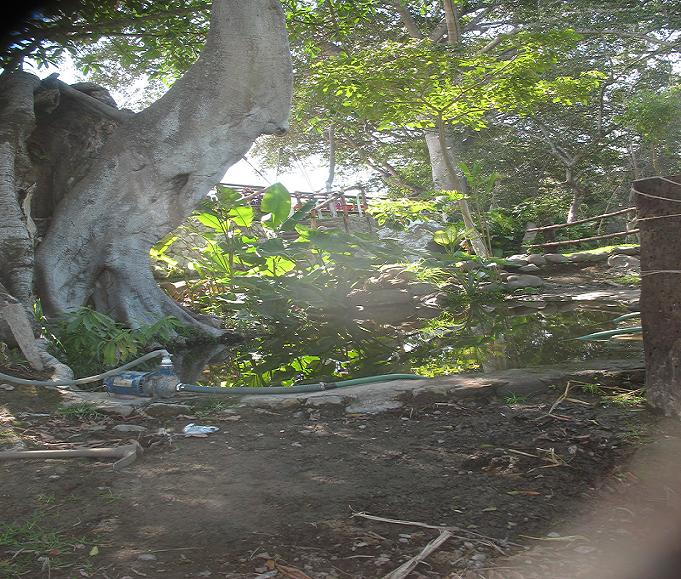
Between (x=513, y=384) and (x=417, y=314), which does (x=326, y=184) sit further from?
(x=513, y=384)

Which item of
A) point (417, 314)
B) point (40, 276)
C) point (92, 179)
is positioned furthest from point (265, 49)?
point (417, 314)

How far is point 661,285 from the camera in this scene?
2.92 metres

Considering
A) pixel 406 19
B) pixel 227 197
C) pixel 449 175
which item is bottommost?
pixel 227 197

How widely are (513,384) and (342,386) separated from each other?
1.06 m

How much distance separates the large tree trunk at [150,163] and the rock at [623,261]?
8.03m

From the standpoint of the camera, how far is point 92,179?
20.7 feet

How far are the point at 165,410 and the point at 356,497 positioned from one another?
5.38 ft

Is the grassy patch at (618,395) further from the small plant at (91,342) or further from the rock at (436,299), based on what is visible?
the rock at (436,299)

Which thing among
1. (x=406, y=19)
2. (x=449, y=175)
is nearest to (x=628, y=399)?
(x=449, y=175)

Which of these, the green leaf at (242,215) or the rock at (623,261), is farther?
the rock at (623,261)

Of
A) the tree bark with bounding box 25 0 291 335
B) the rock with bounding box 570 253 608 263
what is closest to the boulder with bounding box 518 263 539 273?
the rock with bounding box 570 253 608 263

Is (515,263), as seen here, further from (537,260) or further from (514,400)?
(514,400)

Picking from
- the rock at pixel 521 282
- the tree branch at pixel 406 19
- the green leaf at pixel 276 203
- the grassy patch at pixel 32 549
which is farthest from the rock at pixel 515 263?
the grassy patch at pixel 32 549

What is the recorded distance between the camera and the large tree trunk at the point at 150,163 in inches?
240
